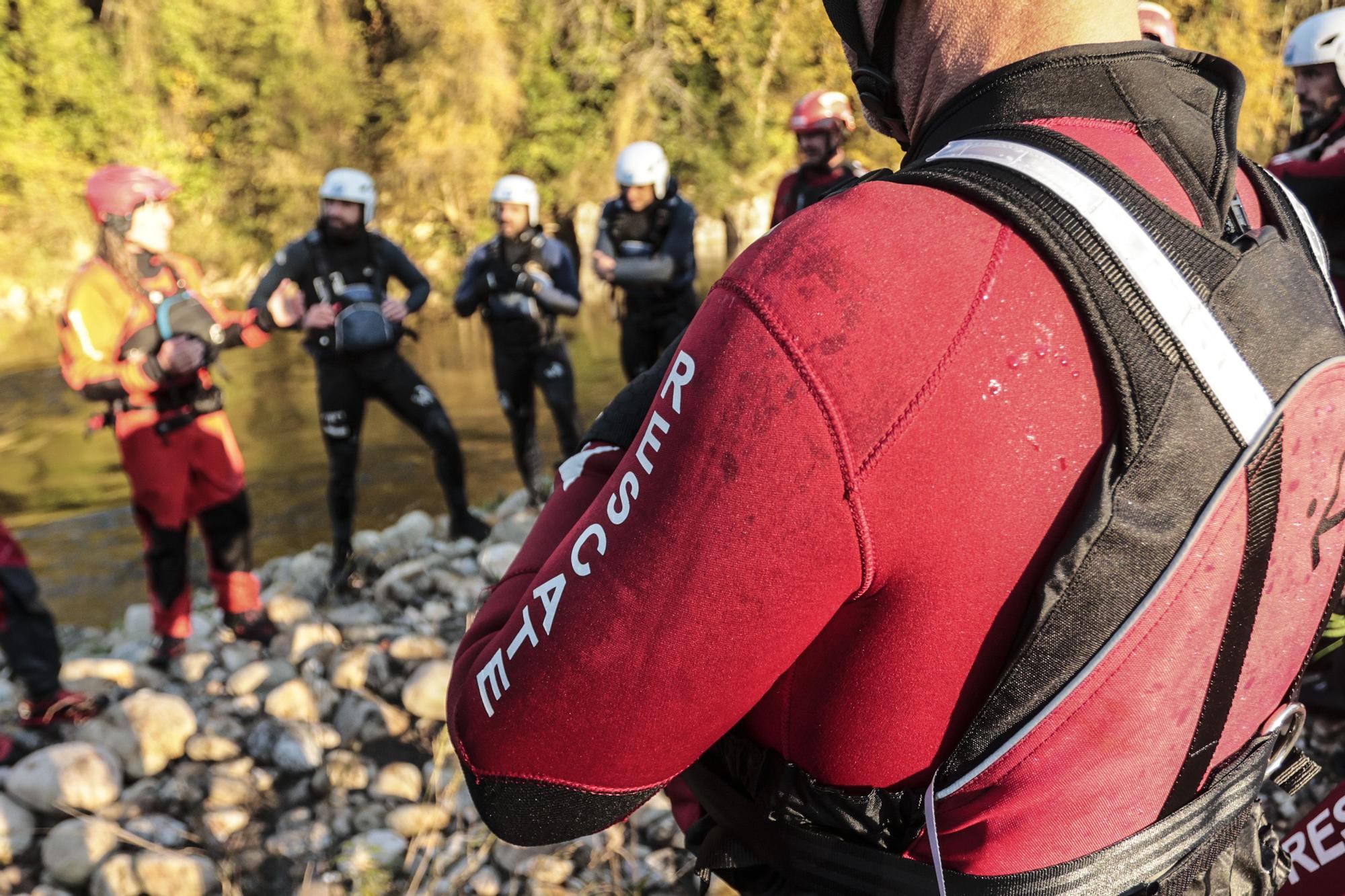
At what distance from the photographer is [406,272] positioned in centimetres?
675

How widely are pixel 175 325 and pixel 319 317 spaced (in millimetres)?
1188

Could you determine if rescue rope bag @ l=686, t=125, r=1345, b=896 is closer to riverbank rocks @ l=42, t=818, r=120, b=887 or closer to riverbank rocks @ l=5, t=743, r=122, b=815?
riverbank rocks @ l=42, t=818, r=120, b=887

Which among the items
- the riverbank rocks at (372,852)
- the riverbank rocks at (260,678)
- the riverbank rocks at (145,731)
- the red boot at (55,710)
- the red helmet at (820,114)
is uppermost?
the red helmet at (820,114)

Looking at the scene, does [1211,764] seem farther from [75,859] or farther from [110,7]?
[110,7]

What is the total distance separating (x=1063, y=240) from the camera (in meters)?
0.81

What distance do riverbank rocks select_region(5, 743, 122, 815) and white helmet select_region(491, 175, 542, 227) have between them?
4.74 metres

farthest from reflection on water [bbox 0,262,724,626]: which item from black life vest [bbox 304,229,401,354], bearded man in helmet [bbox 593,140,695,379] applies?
bearded man in helmet [bbox 593,140,695,379]

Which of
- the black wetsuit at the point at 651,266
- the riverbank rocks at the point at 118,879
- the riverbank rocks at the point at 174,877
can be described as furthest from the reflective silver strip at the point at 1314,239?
the black wetsuit at the point at 651,266

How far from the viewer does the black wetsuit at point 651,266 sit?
24.3 ft

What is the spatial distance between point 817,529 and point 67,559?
9463mm

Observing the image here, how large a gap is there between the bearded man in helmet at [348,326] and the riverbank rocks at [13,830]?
2.85 m

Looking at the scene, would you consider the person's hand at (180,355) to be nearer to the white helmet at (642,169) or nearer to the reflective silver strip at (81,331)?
the reflective silver strip at (81,331)

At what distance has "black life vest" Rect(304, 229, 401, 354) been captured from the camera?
612 centimetres

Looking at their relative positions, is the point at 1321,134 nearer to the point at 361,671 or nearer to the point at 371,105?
the point at 361,671
